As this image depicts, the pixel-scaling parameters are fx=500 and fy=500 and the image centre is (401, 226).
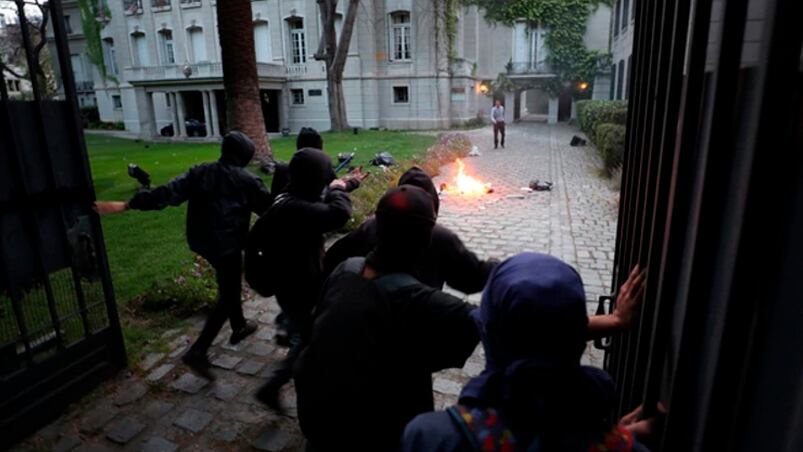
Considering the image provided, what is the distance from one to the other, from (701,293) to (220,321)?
148 inches

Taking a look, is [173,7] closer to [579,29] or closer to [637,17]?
[579,29]

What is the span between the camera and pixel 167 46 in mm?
36406

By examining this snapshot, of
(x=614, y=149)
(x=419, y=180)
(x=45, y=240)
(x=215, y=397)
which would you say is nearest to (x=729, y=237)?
(x=419, y=180)

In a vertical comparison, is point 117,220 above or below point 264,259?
below

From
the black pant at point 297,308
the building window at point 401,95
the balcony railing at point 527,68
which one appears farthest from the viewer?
the balcony railing at point 527,68

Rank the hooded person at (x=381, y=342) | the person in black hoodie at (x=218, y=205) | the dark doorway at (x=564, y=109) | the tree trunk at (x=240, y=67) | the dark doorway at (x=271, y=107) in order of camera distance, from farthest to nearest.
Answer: the dark doorway at (x=564, y=109) < the dark doorway at (x=271, y=107) < the tree trunk at (x=240, y=67) < the person in black hoodie at (x=218, y=205) < the hooded person at (x=381, y=342)

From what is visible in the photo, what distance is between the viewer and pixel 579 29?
114ft

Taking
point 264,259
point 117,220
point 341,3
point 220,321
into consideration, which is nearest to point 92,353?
point 220,321

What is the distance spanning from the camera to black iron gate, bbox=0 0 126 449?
3.33m

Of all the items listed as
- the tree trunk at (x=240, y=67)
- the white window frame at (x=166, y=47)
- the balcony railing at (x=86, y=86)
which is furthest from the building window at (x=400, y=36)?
the balcony railing at (x=86, y=86)

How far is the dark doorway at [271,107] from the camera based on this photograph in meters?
33.7

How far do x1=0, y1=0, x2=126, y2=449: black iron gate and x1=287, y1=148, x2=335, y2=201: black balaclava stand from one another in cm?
165

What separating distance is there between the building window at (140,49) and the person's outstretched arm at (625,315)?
42033mm

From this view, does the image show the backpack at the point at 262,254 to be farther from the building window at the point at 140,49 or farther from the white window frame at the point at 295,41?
the building window at the point at 140,49
